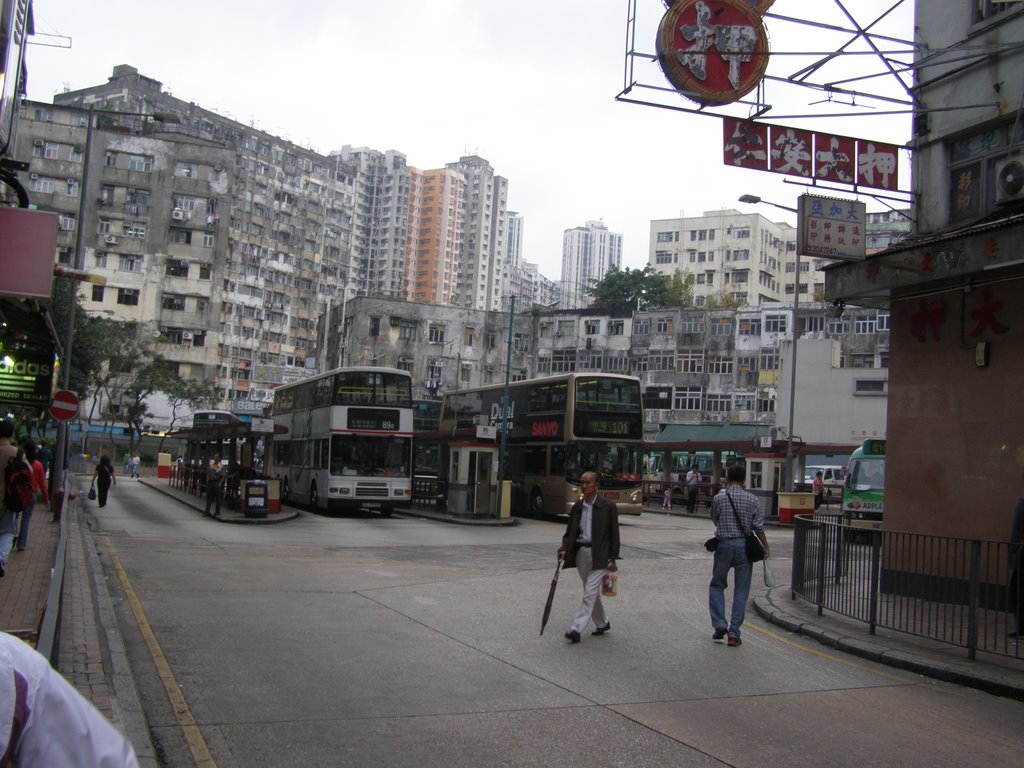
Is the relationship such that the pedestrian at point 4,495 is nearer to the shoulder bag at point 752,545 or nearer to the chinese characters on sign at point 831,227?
the shoulder bag at point 752,545

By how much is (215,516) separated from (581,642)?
18.6m

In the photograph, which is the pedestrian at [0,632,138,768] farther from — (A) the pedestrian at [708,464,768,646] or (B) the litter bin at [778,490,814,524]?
(B) the litter bin at [778,490,814,524]

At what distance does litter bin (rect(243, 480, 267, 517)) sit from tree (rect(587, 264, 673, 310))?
206 ft

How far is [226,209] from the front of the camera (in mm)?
80875

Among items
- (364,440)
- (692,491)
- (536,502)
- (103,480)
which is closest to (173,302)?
(692,491)

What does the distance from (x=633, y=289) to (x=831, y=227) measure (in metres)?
73.9

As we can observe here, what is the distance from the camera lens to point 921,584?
9273 millimetres

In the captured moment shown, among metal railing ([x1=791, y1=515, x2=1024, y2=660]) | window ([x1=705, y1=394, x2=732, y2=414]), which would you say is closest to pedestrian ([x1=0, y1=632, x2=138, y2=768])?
metal railing ([x1=791, y1=515, x2=1024, y2=660])

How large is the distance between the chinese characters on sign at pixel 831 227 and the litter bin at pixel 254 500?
16.5 m

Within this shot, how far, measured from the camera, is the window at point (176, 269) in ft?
259

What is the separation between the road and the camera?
559 cm

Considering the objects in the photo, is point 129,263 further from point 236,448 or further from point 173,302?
point 236,448

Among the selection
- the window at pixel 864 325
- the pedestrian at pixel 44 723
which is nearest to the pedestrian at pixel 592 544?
the pedestrian at pixel 44 723

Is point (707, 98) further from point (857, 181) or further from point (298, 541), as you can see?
point (298, 541)
